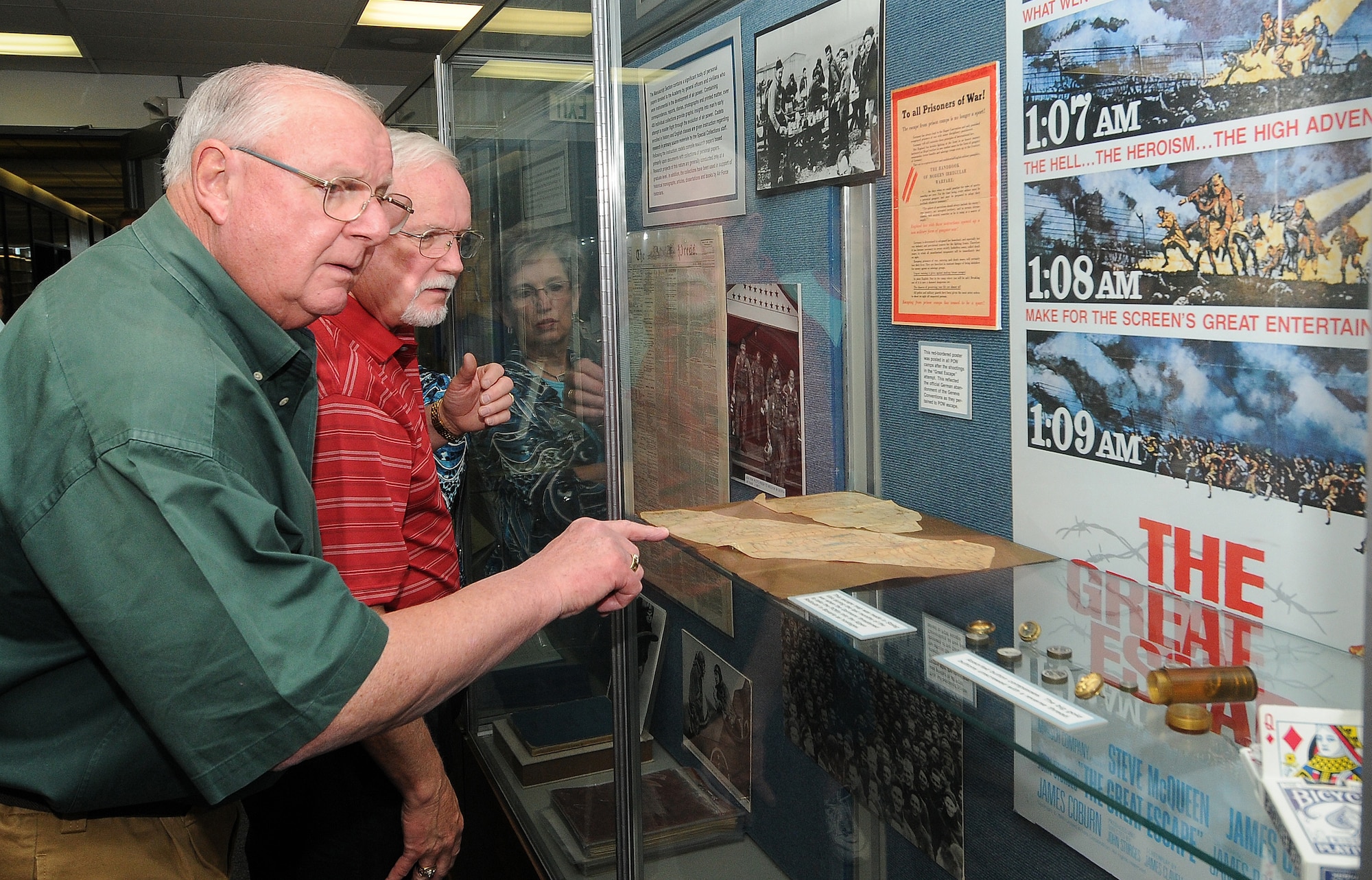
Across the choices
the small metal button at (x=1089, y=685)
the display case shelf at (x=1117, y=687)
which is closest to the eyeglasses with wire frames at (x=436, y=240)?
the display case shelf at (x=1117, y=687)

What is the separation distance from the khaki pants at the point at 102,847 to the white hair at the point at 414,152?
948mm

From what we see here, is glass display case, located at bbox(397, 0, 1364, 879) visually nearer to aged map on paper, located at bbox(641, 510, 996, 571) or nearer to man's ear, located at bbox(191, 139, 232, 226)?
aged map on paper, located at bbox(641, 510, 996, 571)

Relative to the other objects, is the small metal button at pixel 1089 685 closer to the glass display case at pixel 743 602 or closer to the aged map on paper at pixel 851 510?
the glass display case at pixel 743 602

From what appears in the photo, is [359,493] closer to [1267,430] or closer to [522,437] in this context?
[522,437]

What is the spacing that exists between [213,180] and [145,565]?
398mm

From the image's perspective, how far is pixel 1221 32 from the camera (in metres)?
0.72

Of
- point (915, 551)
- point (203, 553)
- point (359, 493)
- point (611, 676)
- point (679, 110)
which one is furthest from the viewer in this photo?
point (611, 676)

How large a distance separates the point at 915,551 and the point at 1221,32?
48 centimetres

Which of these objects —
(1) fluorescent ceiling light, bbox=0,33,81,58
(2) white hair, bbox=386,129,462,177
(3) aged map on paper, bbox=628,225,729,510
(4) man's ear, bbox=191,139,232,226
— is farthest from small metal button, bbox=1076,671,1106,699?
(1) fluorescent ceiling light, bbox=0,33,81,58

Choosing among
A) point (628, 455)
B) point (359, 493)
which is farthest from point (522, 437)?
point (359, 493)

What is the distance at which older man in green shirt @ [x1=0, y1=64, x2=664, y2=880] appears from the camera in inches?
28.1

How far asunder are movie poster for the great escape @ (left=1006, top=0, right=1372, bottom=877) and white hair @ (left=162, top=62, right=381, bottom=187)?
2.20 feet

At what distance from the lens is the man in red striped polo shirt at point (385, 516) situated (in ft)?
3.97

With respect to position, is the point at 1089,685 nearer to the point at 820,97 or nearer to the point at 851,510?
the point at 851,510
